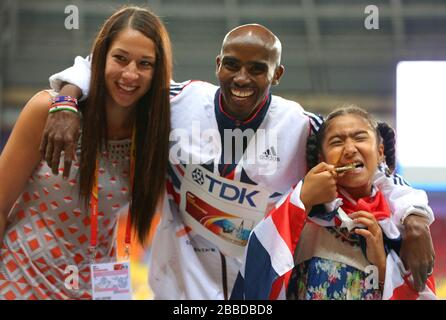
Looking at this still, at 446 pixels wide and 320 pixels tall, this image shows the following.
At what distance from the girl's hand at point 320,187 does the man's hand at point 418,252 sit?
0.23 m

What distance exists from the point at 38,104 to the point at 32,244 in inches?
16.3

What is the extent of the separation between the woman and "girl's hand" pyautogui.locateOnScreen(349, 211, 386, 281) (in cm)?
61

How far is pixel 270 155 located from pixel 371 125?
0.31m

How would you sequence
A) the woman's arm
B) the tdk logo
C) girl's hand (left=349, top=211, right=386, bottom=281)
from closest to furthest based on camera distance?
girl's hand (left=349, top=211, right=386, bottom=281)
the woman's arm
the tdk logo

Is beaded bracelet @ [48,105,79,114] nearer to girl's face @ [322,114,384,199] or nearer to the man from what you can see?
the man

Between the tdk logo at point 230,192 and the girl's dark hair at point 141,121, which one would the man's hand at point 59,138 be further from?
the tdk logo at point 230,192

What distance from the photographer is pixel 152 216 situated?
2.04m

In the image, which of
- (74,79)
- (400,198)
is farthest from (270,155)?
(74,79)

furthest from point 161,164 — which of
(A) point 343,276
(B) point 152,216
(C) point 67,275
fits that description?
(A) point 343,276

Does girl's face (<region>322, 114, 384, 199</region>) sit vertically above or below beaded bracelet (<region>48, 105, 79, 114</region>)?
below

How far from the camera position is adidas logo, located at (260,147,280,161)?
2027 millimetres

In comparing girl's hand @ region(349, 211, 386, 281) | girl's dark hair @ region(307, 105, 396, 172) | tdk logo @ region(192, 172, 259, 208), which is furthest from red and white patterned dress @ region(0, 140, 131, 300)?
girl's hand @ region(349, 211, 386, 281)

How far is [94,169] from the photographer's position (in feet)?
6.38

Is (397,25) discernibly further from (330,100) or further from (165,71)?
(165,71)
